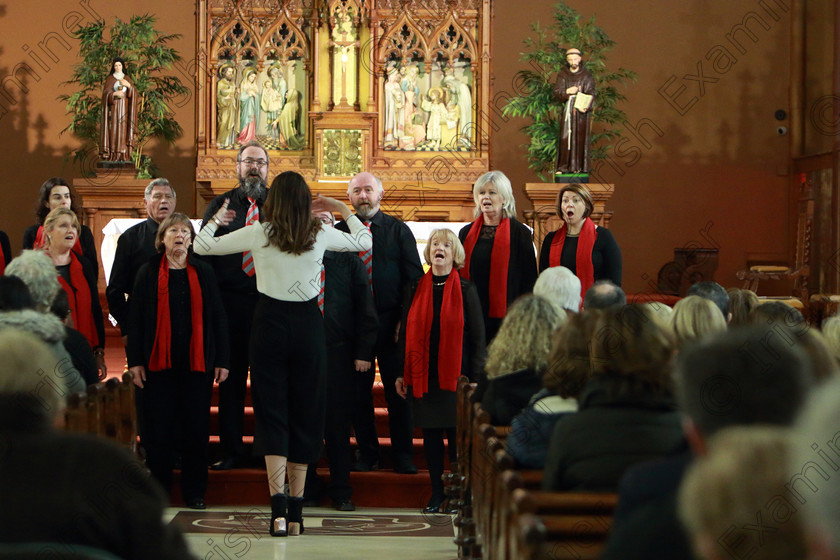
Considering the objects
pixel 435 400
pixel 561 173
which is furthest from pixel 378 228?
pixel 561 173

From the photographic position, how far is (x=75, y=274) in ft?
17.5

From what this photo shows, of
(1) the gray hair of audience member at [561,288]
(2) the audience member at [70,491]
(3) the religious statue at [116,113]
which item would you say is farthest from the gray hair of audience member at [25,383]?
(3) the religious statue at [116,113]

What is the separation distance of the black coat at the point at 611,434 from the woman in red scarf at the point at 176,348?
2873 millimetres

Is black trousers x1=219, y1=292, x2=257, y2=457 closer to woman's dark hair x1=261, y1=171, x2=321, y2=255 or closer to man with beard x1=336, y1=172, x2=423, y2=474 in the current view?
man with beard x1=336, y1=172, x2=423, y2=474

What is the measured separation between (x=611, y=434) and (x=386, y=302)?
3.15 meters

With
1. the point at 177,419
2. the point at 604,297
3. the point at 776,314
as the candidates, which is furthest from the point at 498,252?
the point at 776,314

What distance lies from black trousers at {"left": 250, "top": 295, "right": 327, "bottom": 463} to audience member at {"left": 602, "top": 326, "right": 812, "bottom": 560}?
2.91 meters

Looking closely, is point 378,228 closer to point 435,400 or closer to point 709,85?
point 435,400

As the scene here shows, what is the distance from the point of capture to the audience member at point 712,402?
1480 millimetres

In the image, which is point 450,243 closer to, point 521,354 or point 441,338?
point 441,338

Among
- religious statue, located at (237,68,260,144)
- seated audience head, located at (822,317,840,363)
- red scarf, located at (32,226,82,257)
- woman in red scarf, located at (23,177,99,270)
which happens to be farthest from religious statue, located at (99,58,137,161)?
seated audience head, located at (822,317,840,363)

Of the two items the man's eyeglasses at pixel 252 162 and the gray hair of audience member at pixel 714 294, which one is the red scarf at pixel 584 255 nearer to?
the gray hair of audience member at pixel 714 294

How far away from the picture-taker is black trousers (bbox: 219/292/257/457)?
523 cm

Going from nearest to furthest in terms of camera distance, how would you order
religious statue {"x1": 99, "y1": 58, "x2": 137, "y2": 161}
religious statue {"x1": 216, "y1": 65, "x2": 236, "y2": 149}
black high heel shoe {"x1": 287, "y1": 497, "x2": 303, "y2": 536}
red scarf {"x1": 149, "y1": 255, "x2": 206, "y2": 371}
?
black high heel shoe {"x1": 287, "y1": 497, "x2": 303, "y2": 536}
red scarf {"x1": 149, "y1": 255, "x2": 206, "y2": 371}
religious statue {"x1": 99, "y1": 58, "x2": 137, "y2": 161}
religious statue {"x1": 216, "y1": 65, "x2": 236, "y2": 149}
